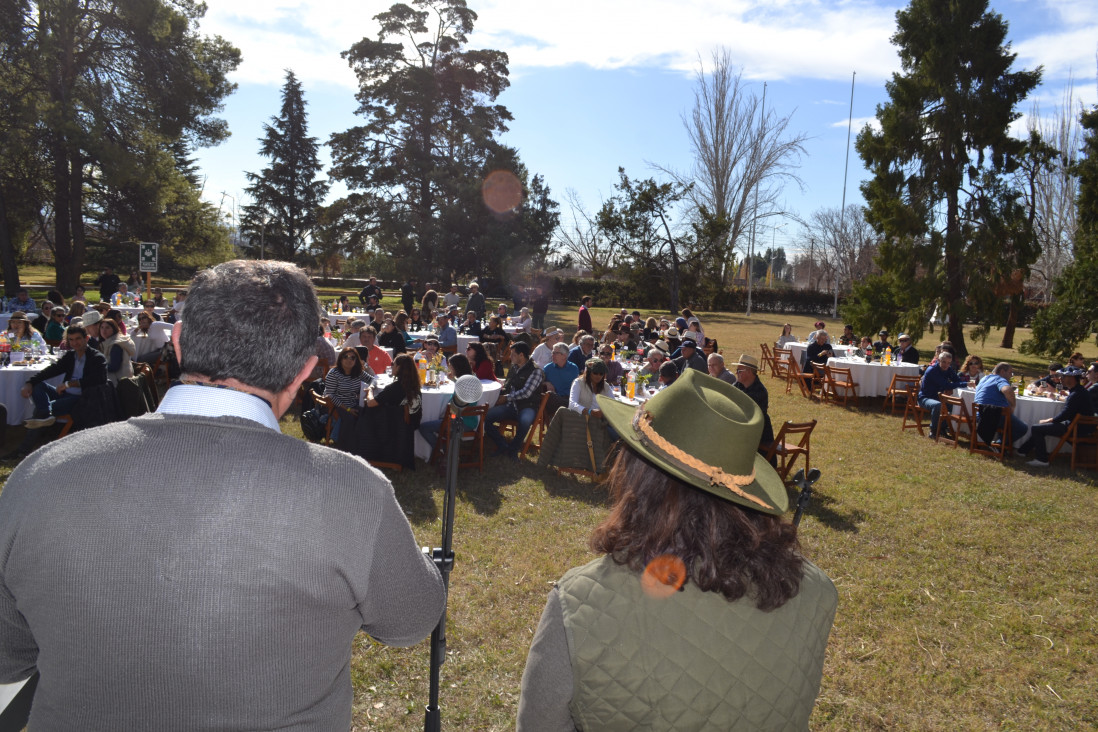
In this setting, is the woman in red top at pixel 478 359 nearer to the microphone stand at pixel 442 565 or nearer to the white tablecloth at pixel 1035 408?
the microphone stand at pixel 442 565

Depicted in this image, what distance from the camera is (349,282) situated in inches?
1838

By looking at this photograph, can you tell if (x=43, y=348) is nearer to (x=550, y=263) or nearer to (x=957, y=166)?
(x=957, y=166)

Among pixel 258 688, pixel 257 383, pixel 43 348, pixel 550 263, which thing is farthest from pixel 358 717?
pixel 550 263

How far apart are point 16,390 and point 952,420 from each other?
12661mm

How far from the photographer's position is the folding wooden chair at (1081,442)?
335 inches

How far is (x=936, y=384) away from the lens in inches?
421

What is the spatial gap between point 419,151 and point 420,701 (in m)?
32.6

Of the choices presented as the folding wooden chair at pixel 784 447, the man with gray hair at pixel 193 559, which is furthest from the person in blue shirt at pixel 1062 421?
the man with gray hair at pixel 193 559

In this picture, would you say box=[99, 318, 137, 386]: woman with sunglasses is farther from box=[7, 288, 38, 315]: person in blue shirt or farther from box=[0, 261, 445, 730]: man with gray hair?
box=[7, 288, 38, 315]: person in blue shirt

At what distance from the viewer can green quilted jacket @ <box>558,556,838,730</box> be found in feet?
4.62

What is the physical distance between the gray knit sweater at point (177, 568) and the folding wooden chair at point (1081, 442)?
397 inches

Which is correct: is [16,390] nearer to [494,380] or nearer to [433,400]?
[433,400]

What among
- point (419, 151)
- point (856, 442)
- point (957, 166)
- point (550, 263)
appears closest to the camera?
point (856, 442)

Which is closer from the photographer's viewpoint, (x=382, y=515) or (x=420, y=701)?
(x=382, y=515)
